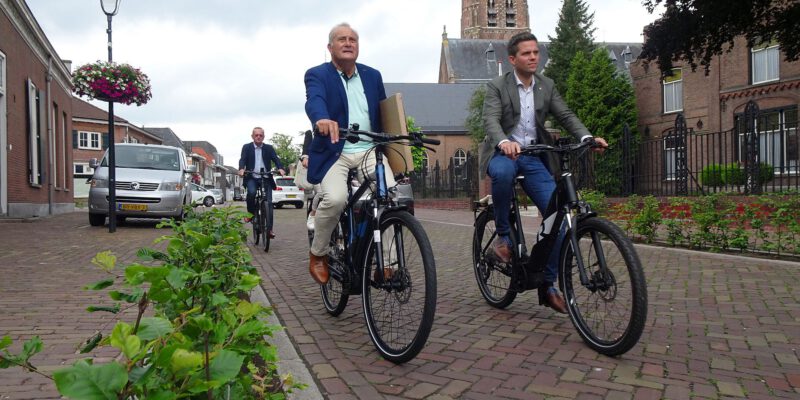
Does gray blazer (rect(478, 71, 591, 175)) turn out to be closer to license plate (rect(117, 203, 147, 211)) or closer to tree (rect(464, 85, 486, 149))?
license plate (rect(117, 203, 147, 211))

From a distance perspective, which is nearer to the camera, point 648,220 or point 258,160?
point 648,220

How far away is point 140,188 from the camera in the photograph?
1205 cm

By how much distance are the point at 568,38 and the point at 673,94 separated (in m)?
19.4

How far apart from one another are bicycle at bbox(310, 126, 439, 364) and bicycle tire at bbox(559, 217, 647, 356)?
0.98 metres

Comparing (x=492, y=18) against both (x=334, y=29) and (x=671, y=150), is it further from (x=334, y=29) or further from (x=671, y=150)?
(x=334, y=29)

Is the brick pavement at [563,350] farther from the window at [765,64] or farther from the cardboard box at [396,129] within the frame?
the window at [765,64]

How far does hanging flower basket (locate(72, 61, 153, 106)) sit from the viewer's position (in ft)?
37.4

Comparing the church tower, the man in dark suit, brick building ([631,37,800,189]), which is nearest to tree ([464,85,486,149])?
brick building ([631,37,800,189])

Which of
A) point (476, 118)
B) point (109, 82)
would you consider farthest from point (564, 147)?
point (476, 118)

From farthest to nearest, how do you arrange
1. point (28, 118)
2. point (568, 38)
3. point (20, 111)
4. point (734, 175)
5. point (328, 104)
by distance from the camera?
point (568, 38)
point (28, 118)
point (20, 111)
point (734, 175)
point (328, 104)

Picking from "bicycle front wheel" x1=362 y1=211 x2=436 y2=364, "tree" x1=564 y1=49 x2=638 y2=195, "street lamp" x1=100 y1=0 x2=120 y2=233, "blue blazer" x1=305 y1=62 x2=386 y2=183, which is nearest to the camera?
"bicycle front wheel" x1=362 y1=211 x2=436 y2=364

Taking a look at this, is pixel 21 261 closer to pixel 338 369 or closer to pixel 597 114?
pixel 338 369

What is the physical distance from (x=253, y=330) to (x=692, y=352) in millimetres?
2718

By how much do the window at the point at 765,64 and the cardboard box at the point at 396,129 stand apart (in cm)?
2562
